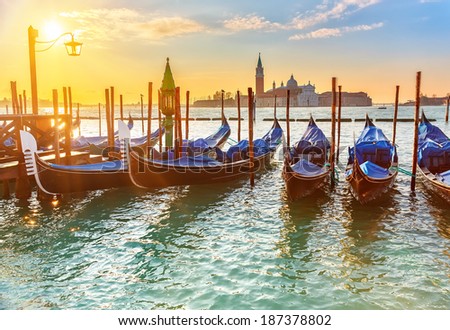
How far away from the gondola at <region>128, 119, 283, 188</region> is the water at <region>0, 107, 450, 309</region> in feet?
1.79

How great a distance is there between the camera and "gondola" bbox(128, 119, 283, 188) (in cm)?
959

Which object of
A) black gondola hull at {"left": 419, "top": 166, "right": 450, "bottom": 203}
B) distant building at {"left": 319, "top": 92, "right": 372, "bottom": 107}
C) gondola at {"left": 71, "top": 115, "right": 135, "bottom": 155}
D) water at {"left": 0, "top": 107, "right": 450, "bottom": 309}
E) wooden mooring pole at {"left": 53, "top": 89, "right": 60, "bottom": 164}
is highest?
Answer: distant building at {"left": 319, "top": 92, "right": 372, "bottom": 107}

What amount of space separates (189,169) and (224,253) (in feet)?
14.6

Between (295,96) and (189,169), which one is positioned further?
(295,96)

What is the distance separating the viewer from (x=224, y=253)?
6246 mm

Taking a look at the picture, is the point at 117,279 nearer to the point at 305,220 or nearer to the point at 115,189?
the point at 305,220

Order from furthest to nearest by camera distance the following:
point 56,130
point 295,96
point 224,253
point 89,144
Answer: point 295,96 < point 89,144 < point 56,130 < point 224,253

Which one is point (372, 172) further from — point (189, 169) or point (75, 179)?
point (75, 179)

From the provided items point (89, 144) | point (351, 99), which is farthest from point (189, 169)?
point (351, 99)

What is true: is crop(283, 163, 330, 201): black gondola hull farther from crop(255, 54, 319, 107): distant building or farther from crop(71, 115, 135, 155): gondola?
crop(255, 54, 319, 107): distant building

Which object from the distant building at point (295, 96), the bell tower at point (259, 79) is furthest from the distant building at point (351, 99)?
the bell tower at point (259, 79)

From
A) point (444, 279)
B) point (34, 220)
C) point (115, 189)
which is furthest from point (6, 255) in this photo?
point (444, 279)

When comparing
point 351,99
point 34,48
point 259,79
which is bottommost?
point 34,48

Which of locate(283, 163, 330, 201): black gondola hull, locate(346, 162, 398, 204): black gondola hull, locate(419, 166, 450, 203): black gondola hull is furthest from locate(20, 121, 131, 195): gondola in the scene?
locate(419, 166, 450, 203): black gondola hull
